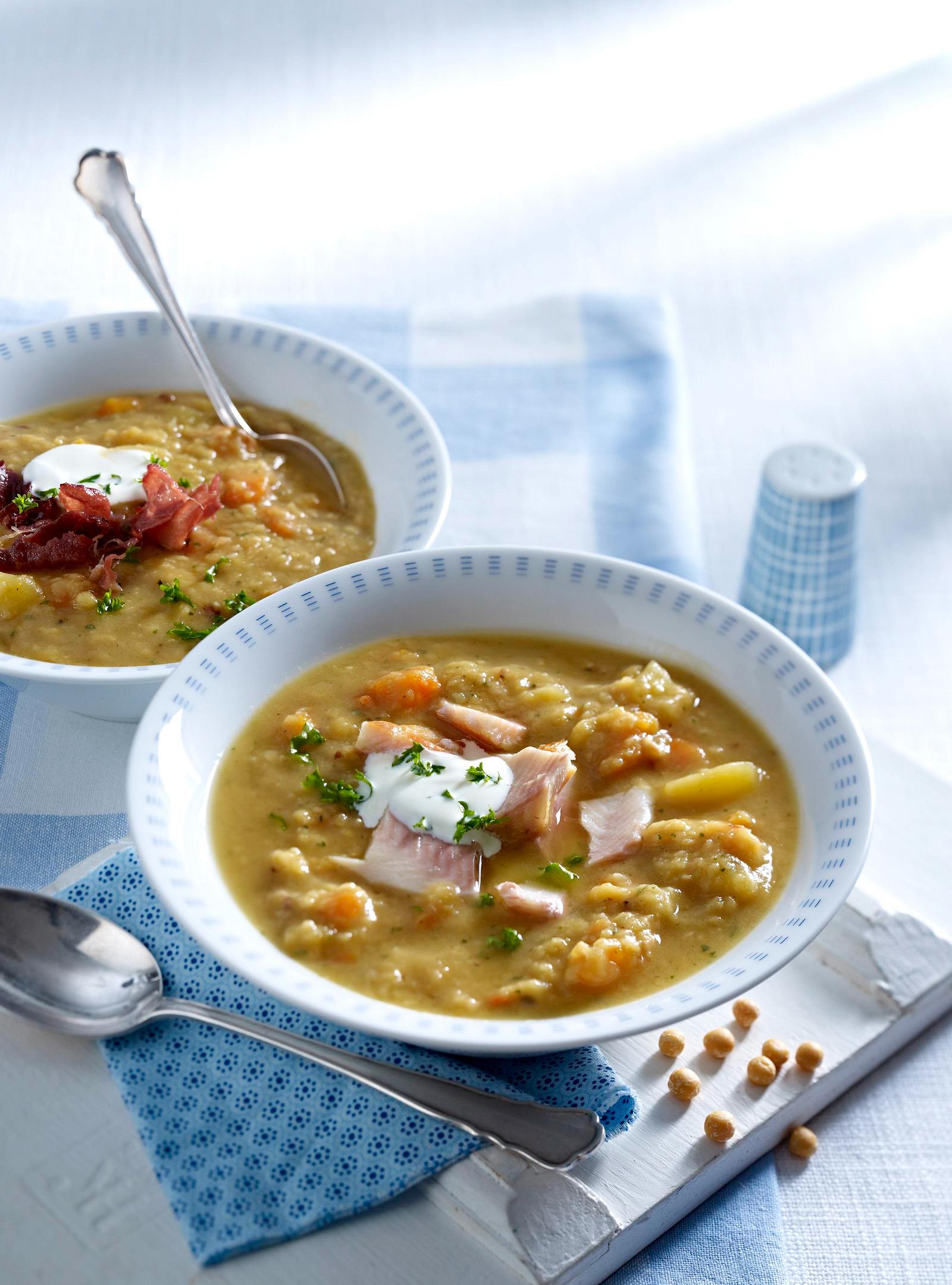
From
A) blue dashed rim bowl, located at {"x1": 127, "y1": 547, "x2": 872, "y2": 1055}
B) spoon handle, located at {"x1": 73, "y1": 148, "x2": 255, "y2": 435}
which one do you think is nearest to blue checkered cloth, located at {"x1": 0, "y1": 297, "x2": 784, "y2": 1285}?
blue dashed rim bowl, located at {"x1": 127, "y1": 547, "x2": 872, "y2": 1055}

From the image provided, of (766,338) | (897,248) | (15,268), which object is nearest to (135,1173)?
(15,268)

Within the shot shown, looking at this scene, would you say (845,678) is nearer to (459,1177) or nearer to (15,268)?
(459,1177)

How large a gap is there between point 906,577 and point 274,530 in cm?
258

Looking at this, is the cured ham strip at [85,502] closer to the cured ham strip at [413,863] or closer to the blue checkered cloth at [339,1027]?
the blue checkered cloth at [339,1027]

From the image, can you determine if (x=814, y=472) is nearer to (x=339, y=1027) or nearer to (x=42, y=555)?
(x=42, y=555)

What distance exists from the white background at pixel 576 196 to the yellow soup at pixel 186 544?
1.25 metres

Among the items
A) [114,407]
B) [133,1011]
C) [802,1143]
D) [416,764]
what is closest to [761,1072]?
[802,1143]

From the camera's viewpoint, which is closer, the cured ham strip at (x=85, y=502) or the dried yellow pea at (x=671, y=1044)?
the dried yellow pea at (x=671, y=1044)

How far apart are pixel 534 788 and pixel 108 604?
1193 mm

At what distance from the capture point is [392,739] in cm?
268

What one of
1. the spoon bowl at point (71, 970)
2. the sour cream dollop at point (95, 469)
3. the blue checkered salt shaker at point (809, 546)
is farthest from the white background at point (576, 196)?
the spoon bowl at point (71, 970)

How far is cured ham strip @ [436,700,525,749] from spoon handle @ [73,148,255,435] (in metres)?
1.47

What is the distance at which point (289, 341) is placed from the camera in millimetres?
3975

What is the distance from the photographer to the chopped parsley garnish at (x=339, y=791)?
2600mm
